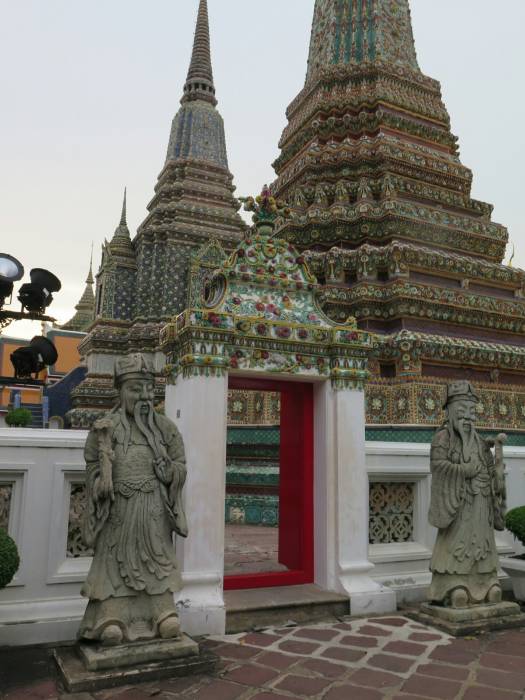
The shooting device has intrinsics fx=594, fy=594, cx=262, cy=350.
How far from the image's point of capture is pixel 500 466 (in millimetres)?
6793

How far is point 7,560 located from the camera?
4.94 m

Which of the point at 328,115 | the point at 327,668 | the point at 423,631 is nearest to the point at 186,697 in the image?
the point at 327,668

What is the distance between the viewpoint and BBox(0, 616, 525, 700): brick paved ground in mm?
4488

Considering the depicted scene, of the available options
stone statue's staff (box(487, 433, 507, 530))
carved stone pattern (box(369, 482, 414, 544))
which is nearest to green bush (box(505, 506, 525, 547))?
stone statue's staff (box(487, 433, 507, 530))

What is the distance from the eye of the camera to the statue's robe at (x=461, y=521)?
6543 millimetres

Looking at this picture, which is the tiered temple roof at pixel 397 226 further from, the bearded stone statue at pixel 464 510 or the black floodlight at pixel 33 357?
the black floodlight at pixel 33 357

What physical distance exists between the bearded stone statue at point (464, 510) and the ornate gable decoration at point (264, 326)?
1.27 metres

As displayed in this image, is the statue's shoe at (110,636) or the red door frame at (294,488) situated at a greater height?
the red door frame at (294,488)

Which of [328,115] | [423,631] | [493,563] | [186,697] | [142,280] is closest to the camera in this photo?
[186,697]

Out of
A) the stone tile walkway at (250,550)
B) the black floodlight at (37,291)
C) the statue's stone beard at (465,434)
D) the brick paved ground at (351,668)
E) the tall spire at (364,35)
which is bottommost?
the brick paved ground at (351,668)

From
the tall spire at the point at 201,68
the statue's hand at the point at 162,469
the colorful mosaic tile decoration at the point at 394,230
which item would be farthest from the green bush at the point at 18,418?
the statue's hand at the point at 162,469

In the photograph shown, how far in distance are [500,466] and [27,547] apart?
515 centimetres

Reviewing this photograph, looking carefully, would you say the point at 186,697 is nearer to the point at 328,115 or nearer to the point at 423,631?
the point at 423,631

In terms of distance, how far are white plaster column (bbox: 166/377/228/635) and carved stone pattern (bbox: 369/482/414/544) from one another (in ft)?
7.68
